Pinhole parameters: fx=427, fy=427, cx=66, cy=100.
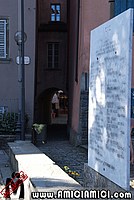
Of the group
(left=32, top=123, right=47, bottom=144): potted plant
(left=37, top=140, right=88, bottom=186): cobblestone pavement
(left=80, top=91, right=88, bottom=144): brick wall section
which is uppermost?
(left=80, top=91, right=88, bottom=144): brick wall section

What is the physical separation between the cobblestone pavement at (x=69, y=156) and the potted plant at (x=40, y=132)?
1.52 ft

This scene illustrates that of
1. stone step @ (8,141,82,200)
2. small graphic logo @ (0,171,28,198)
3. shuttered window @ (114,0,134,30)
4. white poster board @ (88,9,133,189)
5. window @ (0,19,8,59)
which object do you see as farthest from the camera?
window @ (0,19,8,59)

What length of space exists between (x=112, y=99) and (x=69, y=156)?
6956 mm

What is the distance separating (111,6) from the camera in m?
13.2

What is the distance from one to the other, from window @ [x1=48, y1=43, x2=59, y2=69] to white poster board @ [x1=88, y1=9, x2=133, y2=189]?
16295 millimetres

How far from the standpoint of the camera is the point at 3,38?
53.5ft

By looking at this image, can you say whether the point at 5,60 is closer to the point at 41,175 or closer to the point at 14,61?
the point at 14,61

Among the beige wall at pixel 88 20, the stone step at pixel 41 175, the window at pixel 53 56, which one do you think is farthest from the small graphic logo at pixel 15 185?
the window at pixel 53 56

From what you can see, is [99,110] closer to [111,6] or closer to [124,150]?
[124,150]

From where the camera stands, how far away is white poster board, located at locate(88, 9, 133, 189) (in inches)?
190

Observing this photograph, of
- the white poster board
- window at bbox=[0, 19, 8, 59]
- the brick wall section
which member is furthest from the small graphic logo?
window at bbox=[0, 19, 8, 59]

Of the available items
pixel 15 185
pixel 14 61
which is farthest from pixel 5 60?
pixel 15 185

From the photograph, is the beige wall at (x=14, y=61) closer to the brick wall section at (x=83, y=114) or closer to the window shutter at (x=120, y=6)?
the brick wall section at (x=83, y=114)

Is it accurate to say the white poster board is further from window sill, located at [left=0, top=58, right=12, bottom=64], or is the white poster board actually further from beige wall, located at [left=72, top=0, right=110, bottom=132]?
window sill, located at [left=0, top=58, right=12, bottom=64]
